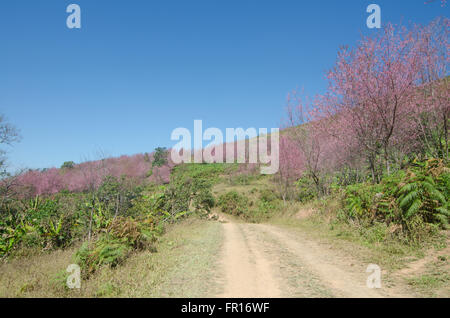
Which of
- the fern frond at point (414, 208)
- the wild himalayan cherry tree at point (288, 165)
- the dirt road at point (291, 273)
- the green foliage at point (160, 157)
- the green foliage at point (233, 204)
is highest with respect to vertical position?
the green foliage at point (160, 157)

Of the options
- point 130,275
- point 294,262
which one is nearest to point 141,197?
point 130,275

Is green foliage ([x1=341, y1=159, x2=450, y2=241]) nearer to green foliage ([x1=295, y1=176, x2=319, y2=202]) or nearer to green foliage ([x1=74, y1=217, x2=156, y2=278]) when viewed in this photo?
green foliage ([x1=74, y1=217, x2=156, y2=278])

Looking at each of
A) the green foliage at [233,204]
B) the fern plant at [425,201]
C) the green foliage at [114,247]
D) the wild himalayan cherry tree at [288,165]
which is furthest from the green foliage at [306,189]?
the green foliage at [114,247]

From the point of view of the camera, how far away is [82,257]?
6.38 metres

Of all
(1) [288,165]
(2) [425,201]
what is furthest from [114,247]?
(1) [288,165]

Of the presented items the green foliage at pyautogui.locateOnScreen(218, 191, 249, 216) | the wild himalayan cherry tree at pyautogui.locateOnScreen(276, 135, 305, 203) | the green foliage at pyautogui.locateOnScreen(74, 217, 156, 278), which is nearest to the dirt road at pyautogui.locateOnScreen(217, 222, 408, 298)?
the green foliage at pyautogui.locateOnScreen(74, 217, 156, 278)

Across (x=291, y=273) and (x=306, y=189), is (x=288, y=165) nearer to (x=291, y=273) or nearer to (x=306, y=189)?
(x=306, y=189)

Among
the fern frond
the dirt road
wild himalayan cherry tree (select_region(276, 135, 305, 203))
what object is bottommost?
the dirt road

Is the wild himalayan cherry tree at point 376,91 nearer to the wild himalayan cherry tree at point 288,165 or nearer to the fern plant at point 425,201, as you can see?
the fern plant at point 425,201

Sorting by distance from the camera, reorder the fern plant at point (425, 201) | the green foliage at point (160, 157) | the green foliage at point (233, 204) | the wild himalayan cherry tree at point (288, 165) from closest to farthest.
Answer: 1. the fern plant at point (425, 201)
2. the wild himalayan cherry tree at point (288, 165)
3. the green foliage at point (233, 204)
4. the green foliage at point (160, 157)

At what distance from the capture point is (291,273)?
545 centimetres

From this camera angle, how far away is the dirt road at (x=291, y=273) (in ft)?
14.4

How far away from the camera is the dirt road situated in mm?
4395
